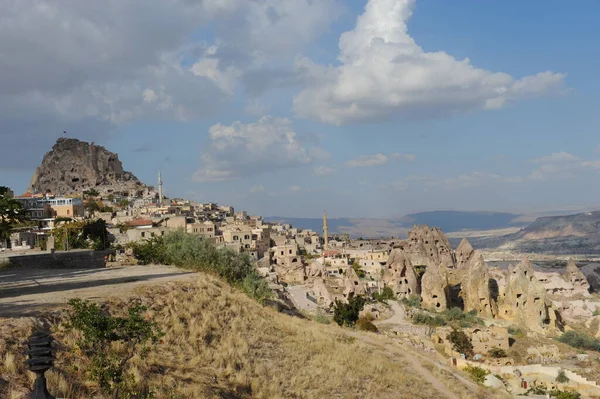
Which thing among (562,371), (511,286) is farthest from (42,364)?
(511,286)

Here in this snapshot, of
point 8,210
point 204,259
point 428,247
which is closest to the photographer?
point 8,210

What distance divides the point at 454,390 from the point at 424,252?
169ft

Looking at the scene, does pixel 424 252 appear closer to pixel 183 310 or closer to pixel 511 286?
pixel 511 286

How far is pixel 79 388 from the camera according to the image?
8969 millimetres

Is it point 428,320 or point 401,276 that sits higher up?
point 401,276

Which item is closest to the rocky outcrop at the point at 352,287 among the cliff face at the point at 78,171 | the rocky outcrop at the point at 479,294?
the rocky outcrop at the point at 479,294

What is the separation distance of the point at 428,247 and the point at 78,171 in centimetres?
9453

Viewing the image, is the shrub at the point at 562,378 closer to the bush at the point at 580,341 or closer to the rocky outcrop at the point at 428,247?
the bush at the point at 580,341

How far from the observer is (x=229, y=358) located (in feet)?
43.1

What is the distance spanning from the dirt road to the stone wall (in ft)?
2.60

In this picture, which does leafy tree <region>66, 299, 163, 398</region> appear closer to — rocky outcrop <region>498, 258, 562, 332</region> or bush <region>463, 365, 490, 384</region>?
bush <region>463, 365, 490, 384</region>

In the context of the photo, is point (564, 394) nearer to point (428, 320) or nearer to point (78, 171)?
point (428, 320)

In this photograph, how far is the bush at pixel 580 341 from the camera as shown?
1433 inches

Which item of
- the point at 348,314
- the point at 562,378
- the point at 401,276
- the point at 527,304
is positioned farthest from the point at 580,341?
the point at 348,314
